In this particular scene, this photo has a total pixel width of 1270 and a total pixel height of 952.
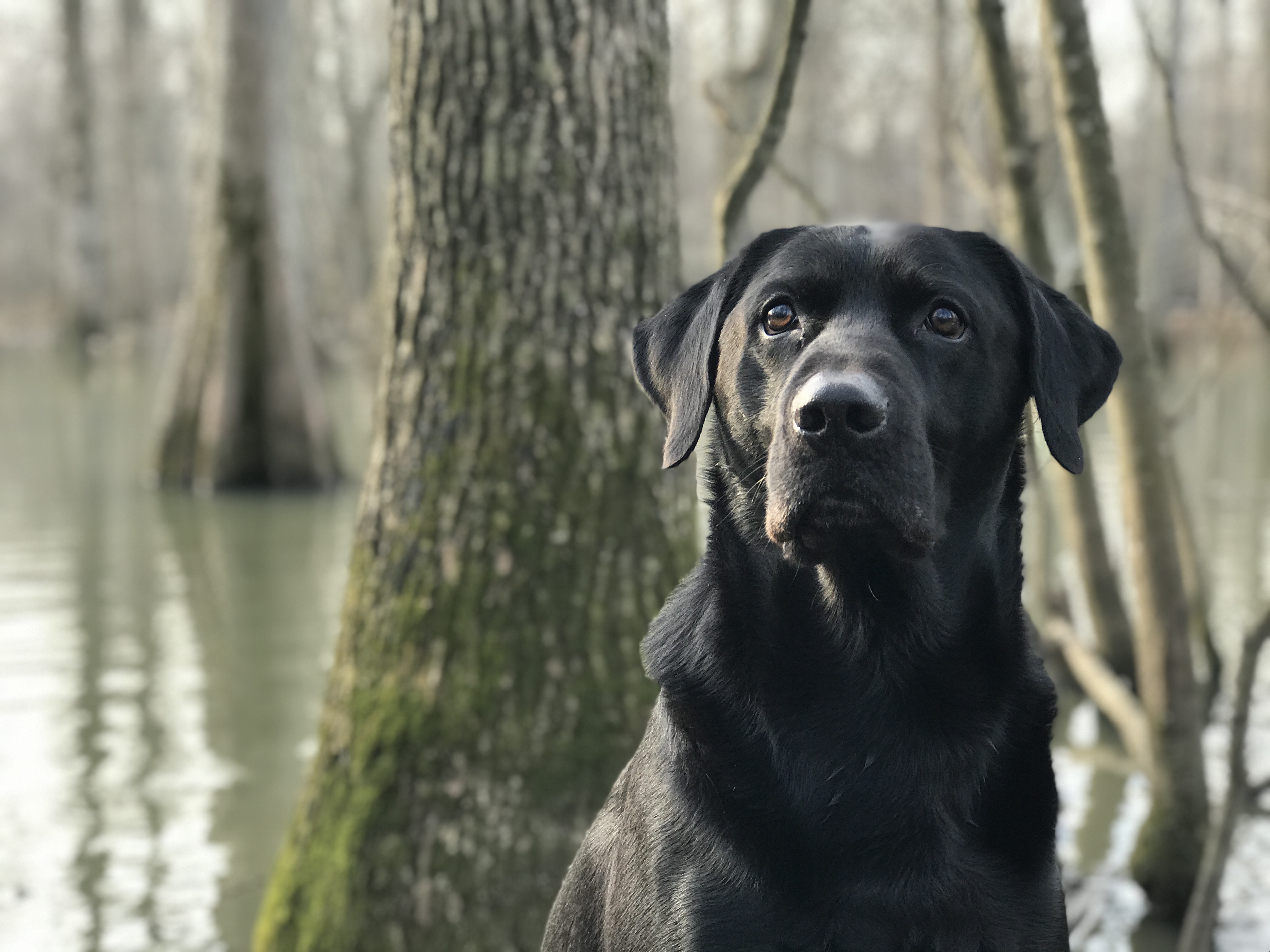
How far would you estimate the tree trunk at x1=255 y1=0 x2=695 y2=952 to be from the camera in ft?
13.2

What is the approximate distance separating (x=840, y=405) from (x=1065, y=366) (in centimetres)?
65

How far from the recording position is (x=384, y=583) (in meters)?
4.15

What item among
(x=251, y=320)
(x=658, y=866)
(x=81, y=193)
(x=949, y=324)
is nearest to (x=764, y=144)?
(x=949, y=324)

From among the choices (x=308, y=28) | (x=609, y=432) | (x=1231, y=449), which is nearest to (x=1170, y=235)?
(x=1231, y=449)

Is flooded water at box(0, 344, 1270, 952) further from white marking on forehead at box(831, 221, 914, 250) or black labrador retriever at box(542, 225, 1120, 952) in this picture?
white marking on forehead at box(831, 221, 914, 250)

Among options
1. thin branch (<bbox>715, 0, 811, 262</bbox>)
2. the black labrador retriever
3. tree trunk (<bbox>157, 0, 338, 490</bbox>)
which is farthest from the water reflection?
thin branch (<bbox>715, 0, 811, 262</bbox>)

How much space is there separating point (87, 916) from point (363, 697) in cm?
173

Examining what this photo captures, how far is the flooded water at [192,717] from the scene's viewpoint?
5.19 meters

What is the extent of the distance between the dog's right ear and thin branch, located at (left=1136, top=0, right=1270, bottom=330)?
1.81 m

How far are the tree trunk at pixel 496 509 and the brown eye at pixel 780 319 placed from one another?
4.36 feet

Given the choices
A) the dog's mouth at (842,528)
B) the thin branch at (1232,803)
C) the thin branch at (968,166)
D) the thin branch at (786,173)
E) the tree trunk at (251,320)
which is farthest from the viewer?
the tree trunk at (251,320)

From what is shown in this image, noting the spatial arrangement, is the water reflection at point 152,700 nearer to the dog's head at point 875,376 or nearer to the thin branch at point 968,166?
the dog's head at point 875,376

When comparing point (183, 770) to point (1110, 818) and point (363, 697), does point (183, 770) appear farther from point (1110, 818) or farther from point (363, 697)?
point (1110, 818)

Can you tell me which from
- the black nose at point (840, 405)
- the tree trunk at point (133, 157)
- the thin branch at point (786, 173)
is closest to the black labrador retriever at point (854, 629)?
the black nose at point (840, 405)
